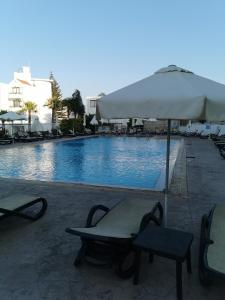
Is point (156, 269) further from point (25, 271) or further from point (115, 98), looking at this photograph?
point (115, 98)

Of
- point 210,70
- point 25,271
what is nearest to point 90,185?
point 25,271

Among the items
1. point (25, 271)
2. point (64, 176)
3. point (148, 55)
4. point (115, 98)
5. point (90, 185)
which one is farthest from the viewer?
point (148, 55)

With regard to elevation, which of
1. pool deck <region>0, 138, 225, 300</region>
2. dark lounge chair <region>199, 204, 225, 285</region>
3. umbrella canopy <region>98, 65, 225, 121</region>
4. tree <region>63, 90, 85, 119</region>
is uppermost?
tree <region>63, 90, 85, 119</region>

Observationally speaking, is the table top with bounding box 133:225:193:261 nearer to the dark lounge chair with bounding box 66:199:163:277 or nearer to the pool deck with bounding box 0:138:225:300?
the dark lounge chair with bounding box 66:199:163:277

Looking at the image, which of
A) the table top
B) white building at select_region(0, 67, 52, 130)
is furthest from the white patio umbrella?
white building at select_region(0, 67, 52, 130)

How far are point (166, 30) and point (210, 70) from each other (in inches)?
185

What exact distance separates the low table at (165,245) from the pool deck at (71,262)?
0.23 metres

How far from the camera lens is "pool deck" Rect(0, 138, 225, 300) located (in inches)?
115

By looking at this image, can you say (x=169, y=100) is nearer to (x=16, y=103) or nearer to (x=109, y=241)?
(x=109, y=241)

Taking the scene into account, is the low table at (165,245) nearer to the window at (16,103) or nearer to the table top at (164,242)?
the table top at (164,242)

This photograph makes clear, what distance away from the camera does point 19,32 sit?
62.2 feet

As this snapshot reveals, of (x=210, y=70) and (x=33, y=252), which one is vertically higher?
(x=210, y=70)

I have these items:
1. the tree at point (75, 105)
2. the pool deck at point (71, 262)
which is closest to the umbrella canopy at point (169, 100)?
the pool deck at point (71, 262)

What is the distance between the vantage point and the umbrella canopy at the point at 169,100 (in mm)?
3109
